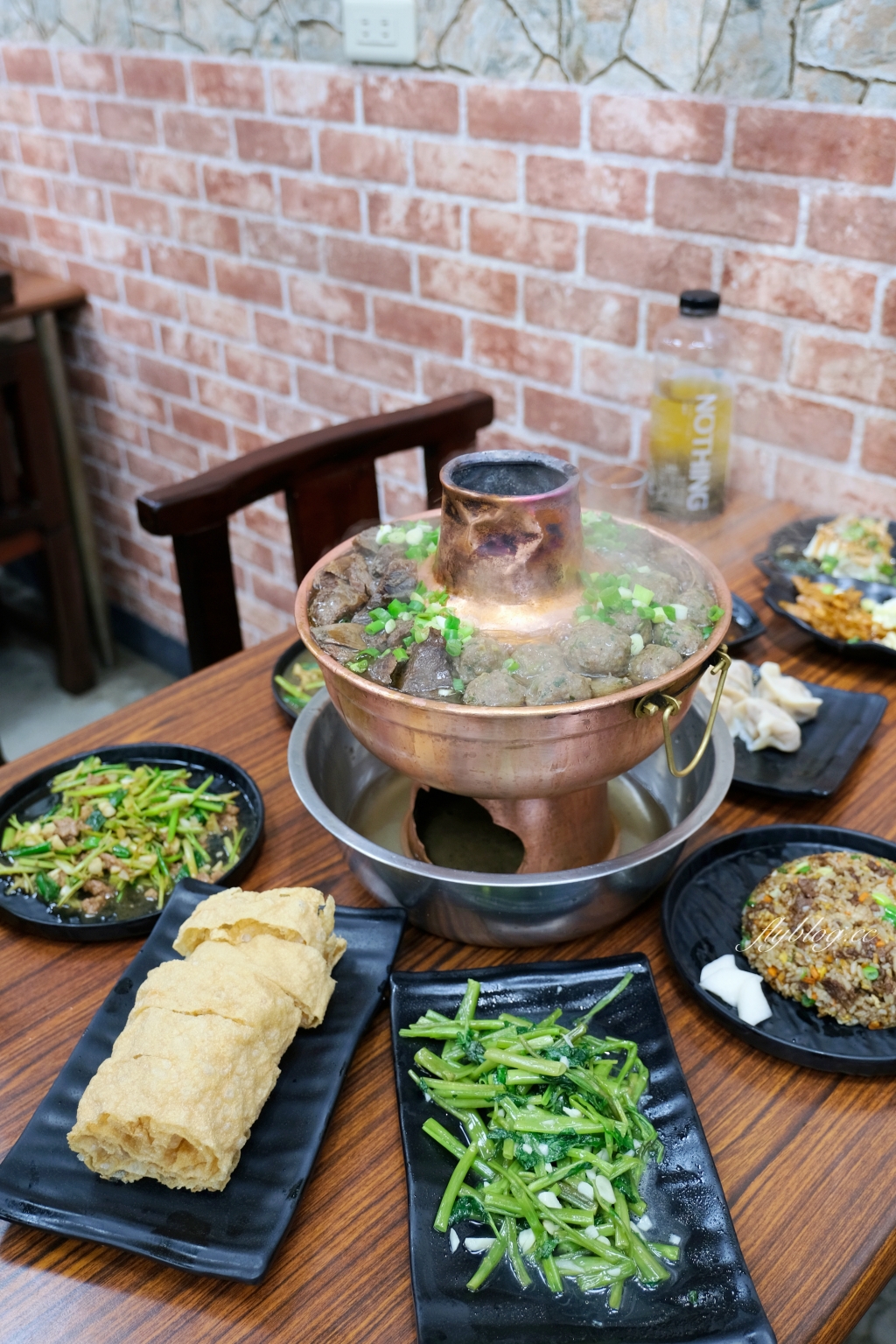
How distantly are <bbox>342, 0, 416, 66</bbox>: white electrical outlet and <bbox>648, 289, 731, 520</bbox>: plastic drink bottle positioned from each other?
0.90 meters

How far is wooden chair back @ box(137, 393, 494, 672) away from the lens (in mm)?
1923

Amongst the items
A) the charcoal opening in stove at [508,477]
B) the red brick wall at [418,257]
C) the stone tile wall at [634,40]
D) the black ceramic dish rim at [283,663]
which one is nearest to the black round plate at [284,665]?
the black ceramic dish rim at [283,663]

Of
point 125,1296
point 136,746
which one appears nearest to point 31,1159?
point 125,1296

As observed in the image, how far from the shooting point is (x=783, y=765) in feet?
4.77

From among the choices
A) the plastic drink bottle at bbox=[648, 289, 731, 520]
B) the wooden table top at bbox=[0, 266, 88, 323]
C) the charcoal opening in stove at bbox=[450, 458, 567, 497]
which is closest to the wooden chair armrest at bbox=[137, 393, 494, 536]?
the plastic drink bottle at bbox=[648, 289, 731, 520]

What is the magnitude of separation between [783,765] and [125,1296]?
1.00m

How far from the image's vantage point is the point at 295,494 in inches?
84.0

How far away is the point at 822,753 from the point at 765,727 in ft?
0.28

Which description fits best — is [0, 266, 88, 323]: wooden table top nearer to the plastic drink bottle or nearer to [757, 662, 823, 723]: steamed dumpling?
the plastic drink bottle

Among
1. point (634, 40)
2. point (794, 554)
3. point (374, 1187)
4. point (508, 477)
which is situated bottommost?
point (374, 1187)

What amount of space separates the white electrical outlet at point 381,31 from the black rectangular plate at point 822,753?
5.61 feet

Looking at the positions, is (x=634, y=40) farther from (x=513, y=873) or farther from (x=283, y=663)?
(x=513, y=873)

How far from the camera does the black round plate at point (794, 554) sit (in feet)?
6.12

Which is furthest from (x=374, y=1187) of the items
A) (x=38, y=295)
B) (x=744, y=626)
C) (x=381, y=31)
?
(x=38, y=295)
